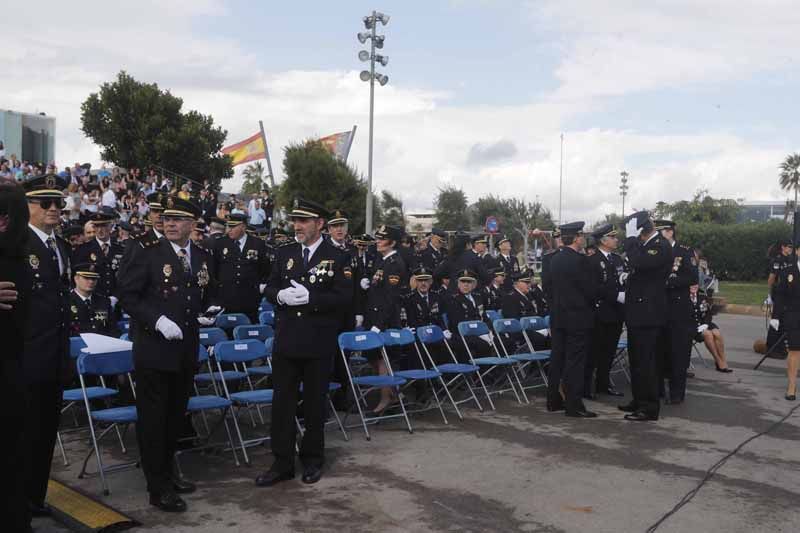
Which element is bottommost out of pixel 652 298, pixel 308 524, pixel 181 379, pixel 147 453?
pixel 308 524

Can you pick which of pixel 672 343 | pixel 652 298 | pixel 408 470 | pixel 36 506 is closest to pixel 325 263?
pixel 408 470

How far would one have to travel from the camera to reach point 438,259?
12.0m

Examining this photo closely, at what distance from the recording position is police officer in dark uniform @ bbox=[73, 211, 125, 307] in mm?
8133

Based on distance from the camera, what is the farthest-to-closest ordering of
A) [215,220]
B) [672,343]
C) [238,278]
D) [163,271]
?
1. [215,220]
2. [238,278]
3. [672,343]
4. [163,271]

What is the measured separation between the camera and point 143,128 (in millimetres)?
34312

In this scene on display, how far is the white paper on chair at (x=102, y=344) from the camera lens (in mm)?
5840

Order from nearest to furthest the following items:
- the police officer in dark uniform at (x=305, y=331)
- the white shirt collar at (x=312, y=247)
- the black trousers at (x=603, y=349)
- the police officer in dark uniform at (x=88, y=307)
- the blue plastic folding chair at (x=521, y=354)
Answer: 1. the police officer in dark uniform at (x=305, y=331)
2. the white shirt collar at (x=312, y=247)
3. the police officer in dark uniform at (x=88, y=307)
4. the blue plastic folding chair at (x=521, y=354)
5. the black trousers at (x=603, y=349)

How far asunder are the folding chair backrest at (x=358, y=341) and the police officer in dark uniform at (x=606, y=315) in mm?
2893

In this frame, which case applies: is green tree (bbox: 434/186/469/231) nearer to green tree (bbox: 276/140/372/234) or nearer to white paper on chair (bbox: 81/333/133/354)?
green tree (bbox: 276/140/372/234)

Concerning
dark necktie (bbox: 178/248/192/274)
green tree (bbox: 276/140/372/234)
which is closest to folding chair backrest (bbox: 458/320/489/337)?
dark necktie (bbox: 178/248/192/274)

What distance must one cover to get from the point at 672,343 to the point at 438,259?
4.53 m

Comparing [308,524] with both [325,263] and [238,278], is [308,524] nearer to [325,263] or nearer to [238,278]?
[325,263]

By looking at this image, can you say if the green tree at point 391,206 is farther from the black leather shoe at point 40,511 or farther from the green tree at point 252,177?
the black leather shoe at point 40,511

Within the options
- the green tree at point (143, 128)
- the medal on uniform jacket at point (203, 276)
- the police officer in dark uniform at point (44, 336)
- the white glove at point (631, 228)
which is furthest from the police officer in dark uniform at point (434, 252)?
the green tree at point (143, 128)
